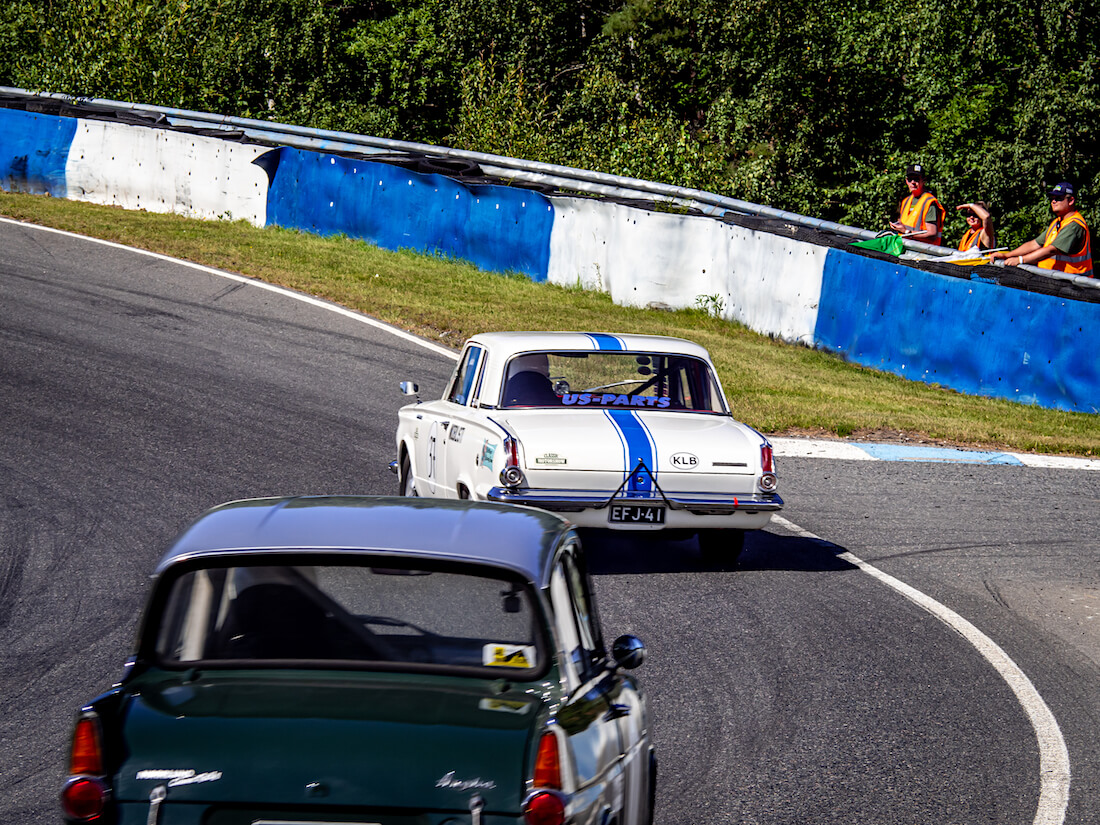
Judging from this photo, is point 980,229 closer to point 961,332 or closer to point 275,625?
point 961,332

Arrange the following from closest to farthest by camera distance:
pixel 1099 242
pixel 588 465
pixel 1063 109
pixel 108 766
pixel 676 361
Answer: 1. pixel 108 766
2. pixel 588 465
3. pixel 676 361
4. pixel 1063 109
5. pixel 1099 242

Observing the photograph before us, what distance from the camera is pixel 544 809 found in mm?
3441

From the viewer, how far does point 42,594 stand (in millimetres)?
7637

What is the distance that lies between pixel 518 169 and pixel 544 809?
782 inches

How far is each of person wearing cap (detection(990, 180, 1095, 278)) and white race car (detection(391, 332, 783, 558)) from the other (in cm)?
853

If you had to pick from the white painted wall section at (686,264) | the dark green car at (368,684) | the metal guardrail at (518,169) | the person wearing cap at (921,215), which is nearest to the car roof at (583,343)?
the dark green car at (368,684)

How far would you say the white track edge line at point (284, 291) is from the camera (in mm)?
16203

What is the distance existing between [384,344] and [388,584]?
469 inches

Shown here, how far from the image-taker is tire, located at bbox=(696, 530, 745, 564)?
909 centimetres

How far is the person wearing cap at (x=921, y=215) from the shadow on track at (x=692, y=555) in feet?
32.6

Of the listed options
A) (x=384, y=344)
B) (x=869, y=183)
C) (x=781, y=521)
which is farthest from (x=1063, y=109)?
(x=781, y=521)

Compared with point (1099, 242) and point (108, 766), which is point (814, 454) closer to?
point (108, 766)

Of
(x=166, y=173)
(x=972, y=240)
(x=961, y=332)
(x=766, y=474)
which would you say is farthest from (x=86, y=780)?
(x=166, y=173)

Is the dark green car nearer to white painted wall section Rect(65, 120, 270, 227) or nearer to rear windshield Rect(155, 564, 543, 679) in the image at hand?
rear windshield Rect(155, 564, 543, 679)
